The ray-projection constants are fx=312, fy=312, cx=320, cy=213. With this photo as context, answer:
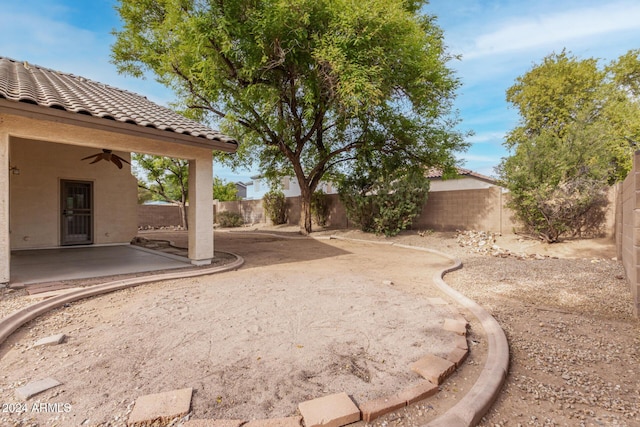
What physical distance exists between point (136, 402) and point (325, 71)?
9.18 metres

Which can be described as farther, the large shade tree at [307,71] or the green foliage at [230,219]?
the green foliage at [230,219]

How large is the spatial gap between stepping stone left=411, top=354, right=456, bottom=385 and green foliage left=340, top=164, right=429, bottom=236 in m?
8.93

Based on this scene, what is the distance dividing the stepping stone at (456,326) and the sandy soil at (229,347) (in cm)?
8

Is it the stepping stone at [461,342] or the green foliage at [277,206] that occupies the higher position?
the green foliage at [277,206]

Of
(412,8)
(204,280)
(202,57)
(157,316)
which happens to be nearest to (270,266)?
(204,280)

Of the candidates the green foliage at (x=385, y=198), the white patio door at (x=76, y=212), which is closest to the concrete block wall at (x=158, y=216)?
the white patio door at (x=76, y=212)

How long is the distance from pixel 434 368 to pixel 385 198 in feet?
30.8

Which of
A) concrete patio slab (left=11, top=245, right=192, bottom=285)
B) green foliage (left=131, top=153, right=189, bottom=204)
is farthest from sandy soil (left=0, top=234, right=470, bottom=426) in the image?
green foliage (left=131, top=153, right=189, bottom=204)

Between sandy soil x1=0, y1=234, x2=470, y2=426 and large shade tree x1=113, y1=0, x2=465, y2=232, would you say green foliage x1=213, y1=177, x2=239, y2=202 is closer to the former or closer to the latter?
large shade tree x1=113, y1=0, x2=465, y2=232

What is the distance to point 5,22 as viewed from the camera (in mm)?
8070

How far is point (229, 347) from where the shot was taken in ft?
9.25

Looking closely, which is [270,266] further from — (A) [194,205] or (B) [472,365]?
(B) [472,365]

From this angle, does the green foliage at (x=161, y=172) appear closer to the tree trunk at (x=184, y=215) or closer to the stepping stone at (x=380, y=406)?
the tree trunk at (x=184, y=215)

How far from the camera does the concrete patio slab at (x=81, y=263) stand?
209 inches
